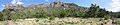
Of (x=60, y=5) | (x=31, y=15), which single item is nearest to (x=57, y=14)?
(x=31, y=15)

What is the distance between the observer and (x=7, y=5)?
57.2 meters

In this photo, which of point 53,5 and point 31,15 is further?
point 53,5

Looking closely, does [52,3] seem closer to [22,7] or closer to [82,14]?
[22,7]

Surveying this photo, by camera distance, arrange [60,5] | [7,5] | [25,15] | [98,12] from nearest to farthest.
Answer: [98,12]
[25,15]
[7,5]
[60,5]

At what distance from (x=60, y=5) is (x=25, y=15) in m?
13.9

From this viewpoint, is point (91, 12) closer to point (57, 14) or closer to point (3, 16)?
point (57, 14)

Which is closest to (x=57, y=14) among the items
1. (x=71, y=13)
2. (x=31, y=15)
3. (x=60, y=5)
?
(x=71, y=13)

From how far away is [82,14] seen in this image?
44469mm

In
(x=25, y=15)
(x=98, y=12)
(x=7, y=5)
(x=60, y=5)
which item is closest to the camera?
(x=98, y=12)

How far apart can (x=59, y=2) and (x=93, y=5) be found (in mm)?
17932

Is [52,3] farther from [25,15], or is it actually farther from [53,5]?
[25,15]

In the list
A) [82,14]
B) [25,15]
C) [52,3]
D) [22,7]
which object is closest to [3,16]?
[25,15]

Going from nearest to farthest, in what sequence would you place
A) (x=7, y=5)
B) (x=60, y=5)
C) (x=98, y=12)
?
(x=98, y=12)
(x=7, y=5)
(x=60, y=5)

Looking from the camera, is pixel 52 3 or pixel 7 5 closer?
pixel 7 5
